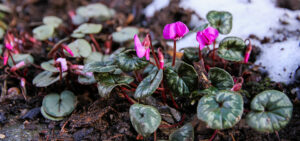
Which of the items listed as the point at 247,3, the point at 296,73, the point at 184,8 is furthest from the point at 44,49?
→ the point at 296,73

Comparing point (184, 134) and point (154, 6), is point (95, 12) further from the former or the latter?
point (184, 134)

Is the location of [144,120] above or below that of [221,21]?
below

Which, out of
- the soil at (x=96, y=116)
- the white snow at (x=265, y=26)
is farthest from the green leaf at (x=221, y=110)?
the white snow at (x=265, y=26)

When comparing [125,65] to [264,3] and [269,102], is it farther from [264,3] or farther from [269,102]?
[264,3]

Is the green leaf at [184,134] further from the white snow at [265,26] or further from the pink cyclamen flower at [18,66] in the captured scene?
the pink cyclamen flower at [18,66]

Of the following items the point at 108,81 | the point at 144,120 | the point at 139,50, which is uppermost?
the point at 139,50

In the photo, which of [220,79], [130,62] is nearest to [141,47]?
[130,62]

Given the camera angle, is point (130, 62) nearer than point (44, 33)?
Yes

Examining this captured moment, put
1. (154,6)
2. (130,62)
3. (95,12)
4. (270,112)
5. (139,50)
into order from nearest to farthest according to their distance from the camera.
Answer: (270,112) < (139,50) < (130,62) < (95,12) < (154,6)
